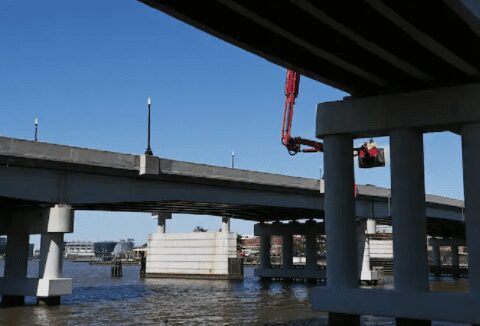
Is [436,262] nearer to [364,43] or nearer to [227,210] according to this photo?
[227,210]

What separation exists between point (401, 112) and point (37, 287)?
85.8 feet

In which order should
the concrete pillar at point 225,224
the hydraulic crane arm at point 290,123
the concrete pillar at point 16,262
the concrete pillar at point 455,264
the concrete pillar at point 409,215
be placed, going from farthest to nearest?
the concrete pillar at point 455,264, the concrete pillar at point 225,224, the hydraulic crane arm at point 290,123, the concrete pillar at point 16,262, the concrete pillar at point 409,215

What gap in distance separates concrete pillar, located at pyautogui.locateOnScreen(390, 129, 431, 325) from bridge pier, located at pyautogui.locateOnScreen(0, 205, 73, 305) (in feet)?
75.0

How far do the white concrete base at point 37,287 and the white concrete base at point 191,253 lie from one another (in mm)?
48990

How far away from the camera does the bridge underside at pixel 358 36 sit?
1934 centimetres

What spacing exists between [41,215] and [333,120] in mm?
22279

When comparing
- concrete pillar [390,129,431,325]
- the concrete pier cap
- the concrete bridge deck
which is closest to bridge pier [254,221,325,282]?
the concrete bridge deck

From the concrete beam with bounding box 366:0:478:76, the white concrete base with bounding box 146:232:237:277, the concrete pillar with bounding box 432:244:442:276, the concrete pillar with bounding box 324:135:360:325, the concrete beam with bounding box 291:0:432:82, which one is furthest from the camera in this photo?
the concrete pillar with bounding box 432:244:442:276

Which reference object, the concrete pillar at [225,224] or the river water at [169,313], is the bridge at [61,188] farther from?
the concrete pillar at [225,224]

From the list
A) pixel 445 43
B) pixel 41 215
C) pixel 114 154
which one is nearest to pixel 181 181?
pixel 114 154

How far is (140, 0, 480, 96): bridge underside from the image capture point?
19.3 m

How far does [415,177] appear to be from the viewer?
25594 mm

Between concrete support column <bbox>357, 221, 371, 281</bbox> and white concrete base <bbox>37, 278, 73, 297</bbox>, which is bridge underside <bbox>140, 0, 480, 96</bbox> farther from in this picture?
concrete support column <bbox>357, 221, 371, 281</bbox>

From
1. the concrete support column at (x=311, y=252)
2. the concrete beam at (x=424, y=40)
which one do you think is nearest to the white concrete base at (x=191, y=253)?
the concrete support column at (x=311, y=252)
